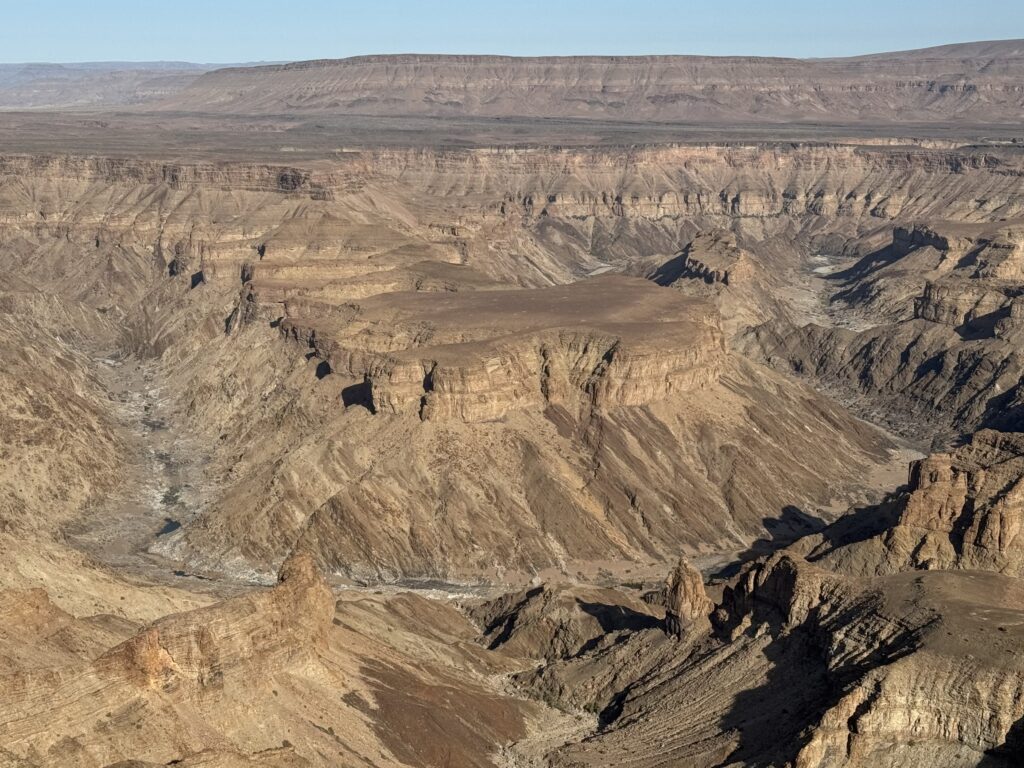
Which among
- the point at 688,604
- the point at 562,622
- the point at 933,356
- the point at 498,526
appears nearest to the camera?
the point at 688,604


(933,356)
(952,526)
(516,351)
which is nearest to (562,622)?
(952,526)

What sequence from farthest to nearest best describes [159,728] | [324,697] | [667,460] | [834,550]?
1. [667,460]
2. [834,550]
3. [324,697]
4. [159,728]

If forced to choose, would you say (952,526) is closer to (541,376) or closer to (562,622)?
(562,622)

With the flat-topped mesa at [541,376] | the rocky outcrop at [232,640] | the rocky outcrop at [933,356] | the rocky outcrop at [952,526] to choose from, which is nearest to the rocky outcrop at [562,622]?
the rocky outcrop at [952,526]

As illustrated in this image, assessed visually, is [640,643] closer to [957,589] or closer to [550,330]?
[957,589]

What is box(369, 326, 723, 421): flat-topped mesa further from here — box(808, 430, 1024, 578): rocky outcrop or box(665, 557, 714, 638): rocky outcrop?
box(665, 557, 714, 638): rocky outcrop

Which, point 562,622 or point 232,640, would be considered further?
point 562,622

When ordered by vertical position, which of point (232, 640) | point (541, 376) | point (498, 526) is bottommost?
point (498, 526)

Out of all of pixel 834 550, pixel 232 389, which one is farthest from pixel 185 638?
pixel 232 389

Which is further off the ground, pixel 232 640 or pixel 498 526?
pixel 232 640

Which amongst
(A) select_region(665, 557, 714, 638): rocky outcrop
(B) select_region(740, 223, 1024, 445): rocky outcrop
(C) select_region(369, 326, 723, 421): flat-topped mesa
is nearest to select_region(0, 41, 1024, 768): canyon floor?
(A) select_region(665, 557, 714, 638): rocky outcrop

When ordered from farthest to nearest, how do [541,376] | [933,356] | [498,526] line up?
[933,356] → [541,376] → [498,526]
